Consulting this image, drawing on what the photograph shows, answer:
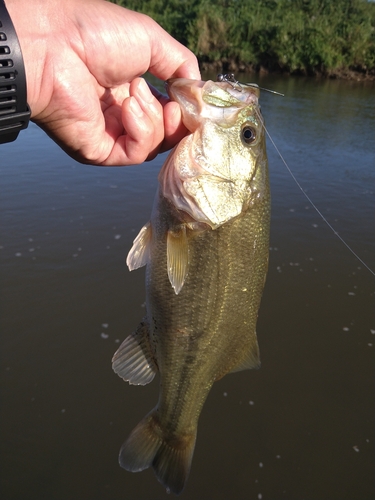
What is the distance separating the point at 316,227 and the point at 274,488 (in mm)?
5048

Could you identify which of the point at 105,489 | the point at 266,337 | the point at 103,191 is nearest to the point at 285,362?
the point at 266,337

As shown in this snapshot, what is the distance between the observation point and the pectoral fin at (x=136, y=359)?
7.52 ft

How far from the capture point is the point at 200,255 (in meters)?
2.08

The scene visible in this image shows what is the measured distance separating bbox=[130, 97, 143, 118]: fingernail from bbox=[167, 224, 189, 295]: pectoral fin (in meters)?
0.64

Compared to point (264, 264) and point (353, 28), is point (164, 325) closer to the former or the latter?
point (264, 264)

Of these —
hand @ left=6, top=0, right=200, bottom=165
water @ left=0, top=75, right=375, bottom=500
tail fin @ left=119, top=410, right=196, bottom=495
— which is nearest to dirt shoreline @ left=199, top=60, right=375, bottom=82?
water @ left=0, top=75, right=375, bottom=500

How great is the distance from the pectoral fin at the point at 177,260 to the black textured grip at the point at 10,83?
0.87m

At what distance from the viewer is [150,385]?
4.31 metres

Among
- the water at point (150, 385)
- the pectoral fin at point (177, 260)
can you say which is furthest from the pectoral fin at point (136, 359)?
the water at point (150, 385)

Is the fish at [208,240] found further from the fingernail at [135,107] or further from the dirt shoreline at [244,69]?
the dirt shoreline at [244,69]

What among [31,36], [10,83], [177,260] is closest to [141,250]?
[177,260]

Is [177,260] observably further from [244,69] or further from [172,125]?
[244,69]

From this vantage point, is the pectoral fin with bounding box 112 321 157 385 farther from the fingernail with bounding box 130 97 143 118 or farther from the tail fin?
the fingernail with bounding box 130 97 143 118

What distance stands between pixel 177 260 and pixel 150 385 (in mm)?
2701
